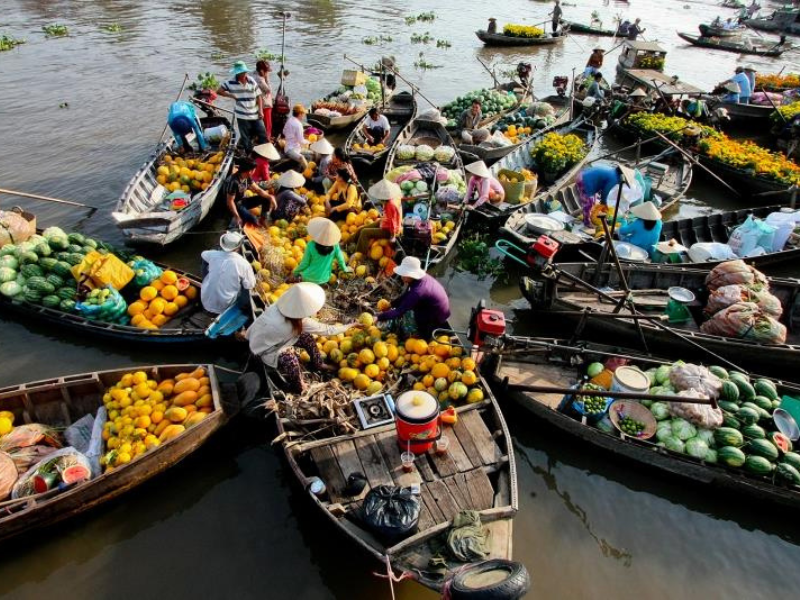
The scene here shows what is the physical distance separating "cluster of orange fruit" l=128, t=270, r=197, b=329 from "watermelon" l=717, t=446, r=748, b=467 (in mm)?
9023

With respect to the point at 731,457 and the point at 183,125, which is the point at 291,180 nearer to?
the point at 183,125

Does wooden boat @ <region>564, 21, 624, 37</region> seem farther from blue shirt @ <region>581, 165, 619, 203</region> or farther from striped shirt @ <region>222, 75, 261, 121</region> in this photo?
striped shirt @ <region>222, 75, 261, 121</region>

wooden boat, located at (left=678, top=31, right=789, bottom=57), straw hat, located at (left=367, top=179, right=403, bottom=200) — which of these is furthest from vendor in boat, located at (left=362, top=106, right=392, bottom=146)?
wooden boat, located at (left=678, top=31, right=789, bottom=57)

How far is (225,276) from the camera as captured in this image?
319 inches

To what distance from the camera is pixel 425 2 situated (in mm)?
49969

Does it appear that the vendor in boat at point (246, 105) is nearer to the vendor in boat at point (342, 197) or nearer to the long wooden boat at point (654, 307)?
the vendor in boat at point (342, 197)

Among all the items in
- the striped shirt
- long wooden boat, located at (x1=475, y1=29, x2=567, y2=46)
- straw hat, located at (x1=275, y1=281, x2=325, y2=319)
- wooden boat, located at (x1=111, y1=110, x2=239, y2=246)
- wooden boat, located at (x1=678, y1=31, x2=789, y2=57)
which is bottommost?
wooden boat, located at (x1=111, y1=110, x2=239, y2=246)

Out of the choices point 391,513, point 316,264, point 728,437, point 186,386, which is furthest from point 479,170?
point 391,513

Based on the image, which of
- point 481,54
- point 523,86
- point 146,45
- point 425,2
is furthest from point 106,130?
point 425,2

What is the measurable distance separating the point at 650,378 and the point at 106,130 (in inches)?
759

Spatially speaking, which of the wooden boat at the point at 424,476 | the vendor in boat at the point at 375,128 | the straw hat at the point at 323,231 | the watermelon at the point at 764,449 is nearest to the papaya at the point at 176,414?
the wooden boat at the point at 424,476

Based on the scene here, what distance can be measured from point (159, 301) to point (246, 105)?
23.2 feet

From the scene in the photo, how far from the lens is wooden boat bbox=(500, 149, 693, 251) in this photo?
11109 millimetres

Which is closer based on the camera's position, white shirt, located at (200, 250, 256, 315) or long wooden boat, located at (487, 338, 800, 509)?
long wooden boat, located at (487, 338, 800, 509)
